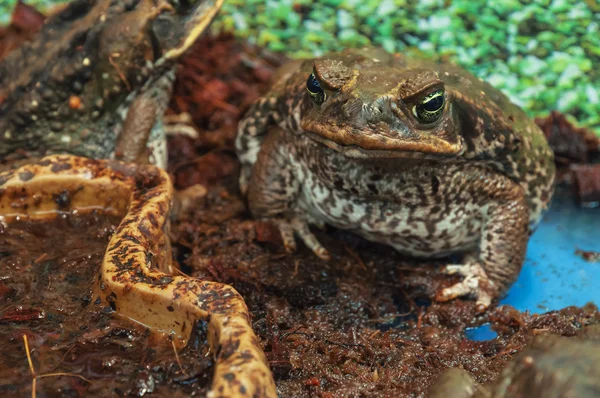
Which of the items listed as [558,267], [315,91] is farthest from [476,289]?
[315,91]

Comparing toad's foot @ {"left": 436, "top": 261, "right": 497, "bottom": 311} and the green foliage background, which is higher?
the green foliage background

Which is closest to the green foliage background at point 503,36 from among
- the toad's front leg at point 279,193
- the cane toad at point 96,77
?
the cane toad at point 96,77

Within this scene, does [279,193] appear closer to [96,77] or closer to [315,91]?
[315,91]

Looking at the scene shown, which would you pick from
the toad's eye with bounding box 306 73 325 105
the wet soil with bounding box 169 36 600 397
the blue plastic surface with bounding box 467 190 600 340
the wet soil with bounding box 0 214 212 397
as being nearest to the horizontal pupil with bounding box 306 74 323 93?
the toad's eye with bounding box 306 73 325 105

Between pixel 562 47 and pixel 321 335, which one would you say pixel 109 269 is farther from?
pixel 562 47

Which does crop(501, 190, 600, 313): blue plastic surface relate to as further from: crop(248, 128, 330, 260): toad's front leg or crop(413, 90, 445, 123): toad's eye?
crop(413, 90, 445, 123): toad's eye

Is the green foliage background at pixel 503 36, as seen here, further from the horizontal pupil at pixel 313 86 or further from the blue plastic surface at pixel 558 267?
the horizontal pupil at pixel 313 86

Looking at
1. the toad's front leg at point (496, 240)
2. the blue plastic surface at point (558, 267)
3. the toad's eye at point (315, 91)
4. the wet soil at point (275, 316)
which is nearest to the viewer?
the wet soil at point (275, 316)

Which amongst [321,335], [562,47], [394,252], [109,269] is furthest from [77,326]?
[562,47]
